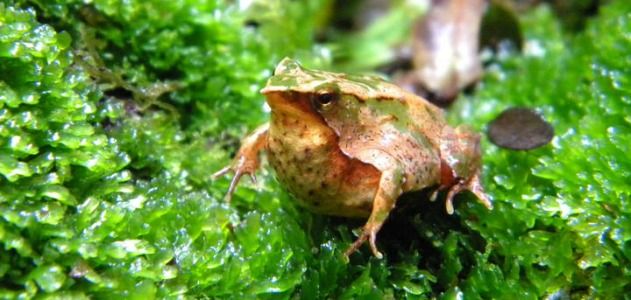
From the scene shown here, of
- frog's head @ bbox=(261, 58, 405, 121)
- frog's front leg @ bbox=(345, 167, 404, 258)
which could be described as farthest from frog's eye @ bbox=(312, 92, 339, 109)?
frog's front leg @ bbox=(345, 167, 404, 258)

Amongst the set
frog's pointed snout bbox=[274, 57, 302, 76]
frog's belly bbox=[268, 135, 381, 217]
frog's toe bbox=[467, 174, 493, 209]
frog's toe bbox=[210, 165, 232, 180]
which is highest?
frog's pointed snout bbox=[274, 57, 302, 76]

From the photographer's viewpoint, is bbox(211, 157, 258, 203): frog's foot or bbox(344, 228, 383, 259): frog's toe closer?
bbox(344, 228, 383, 259): frog's toe

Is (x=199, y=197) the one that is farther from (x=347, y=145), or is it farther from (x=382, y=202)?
(x=382, y=202)

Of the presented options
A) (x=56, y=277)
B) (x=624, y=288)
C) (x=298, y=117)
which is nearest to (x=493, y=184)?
(x=624, y=288)

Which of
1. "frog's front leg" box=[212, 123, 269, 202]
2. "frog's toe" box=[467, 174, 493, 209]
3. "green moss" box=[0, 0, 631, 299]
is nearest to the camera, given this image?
"green moss" box=[0, 0, 631, 299]

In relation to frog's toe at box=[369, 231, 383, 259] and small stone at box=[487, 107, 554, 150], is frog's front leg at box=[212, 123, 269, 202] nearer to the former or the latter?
frog's toe at box=[369, 231, 383, 259]

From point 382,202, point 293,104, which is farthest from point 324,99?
point 382,202

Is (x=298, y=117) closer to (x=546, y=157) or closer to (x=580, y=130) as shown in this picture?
(x=546, y=157)
